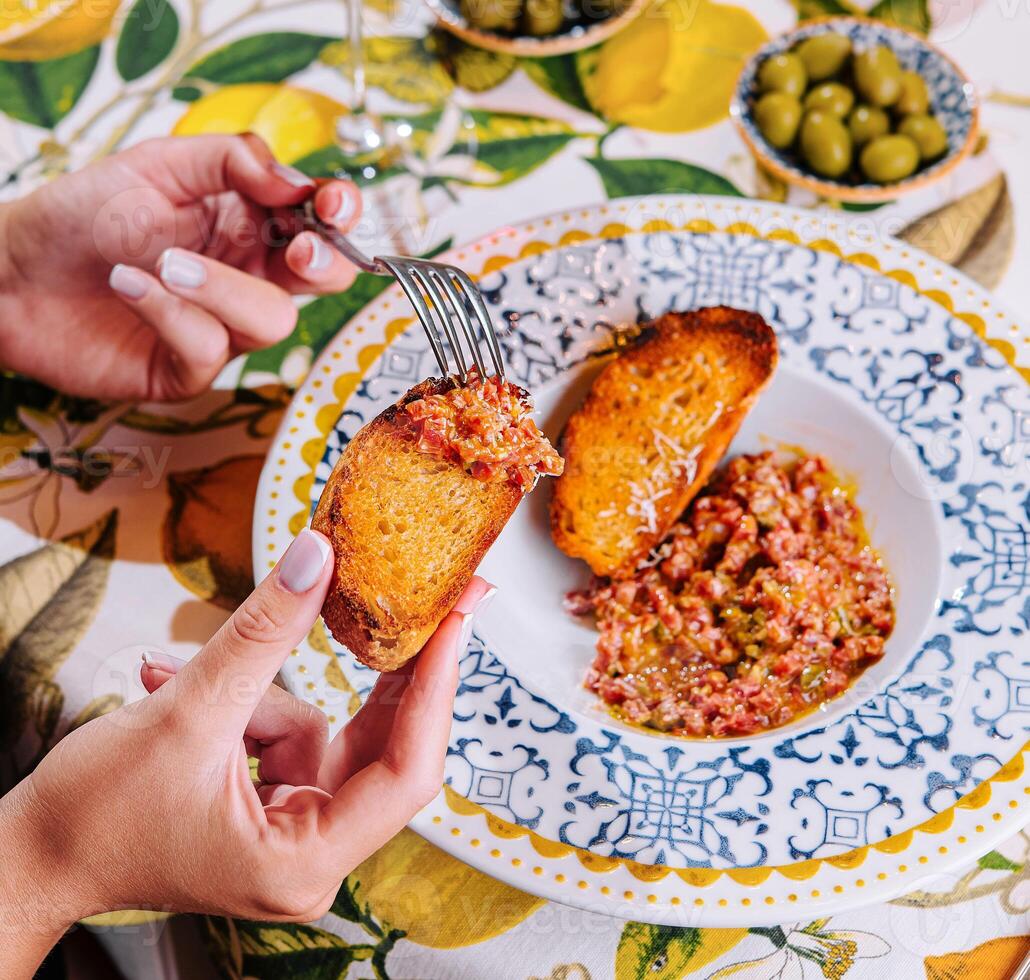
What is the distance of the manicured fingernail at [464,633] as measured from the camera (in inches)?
47.2

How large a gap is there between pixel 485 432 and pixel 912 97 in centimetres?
131

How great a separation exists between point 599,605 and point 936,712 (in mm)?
515

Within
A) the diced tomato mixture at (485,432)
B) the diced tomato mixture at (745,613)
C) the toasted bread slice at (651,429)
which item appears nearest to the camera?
the diced tomato mixture at (485,432)

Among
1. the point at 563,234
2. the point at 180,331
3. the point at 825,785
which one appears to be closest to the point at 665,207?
the point at 563,234

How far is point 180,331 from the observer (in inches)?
61.9

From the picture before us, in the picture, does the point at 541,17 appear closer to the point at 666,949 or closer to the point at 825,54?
the point at 825,54

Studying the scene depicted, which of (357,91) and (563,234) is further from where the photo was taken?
(357,91)

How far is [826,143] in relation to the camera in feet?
6.06

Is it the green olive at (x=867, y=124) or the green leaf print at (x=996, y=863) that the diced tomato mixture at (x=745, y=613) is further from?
the green olive at (x=867, y=124)

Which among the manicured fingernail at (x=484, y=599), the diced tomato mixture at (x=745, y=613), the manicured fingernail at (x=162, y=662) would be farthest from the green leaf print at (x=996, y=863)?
the manicured fingernail at (x=162, y=662)

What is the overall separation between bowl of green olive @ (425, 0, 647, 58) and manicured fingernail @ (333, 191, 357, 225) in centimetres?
56

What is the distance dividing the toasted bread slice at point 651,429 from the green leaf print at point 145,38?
1338 millimetres

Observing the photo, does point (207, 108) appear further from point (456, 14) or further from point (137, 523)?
point (137, 523)

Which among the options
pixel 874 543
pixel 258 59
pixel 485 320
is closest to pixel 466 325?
pixel 485 320
